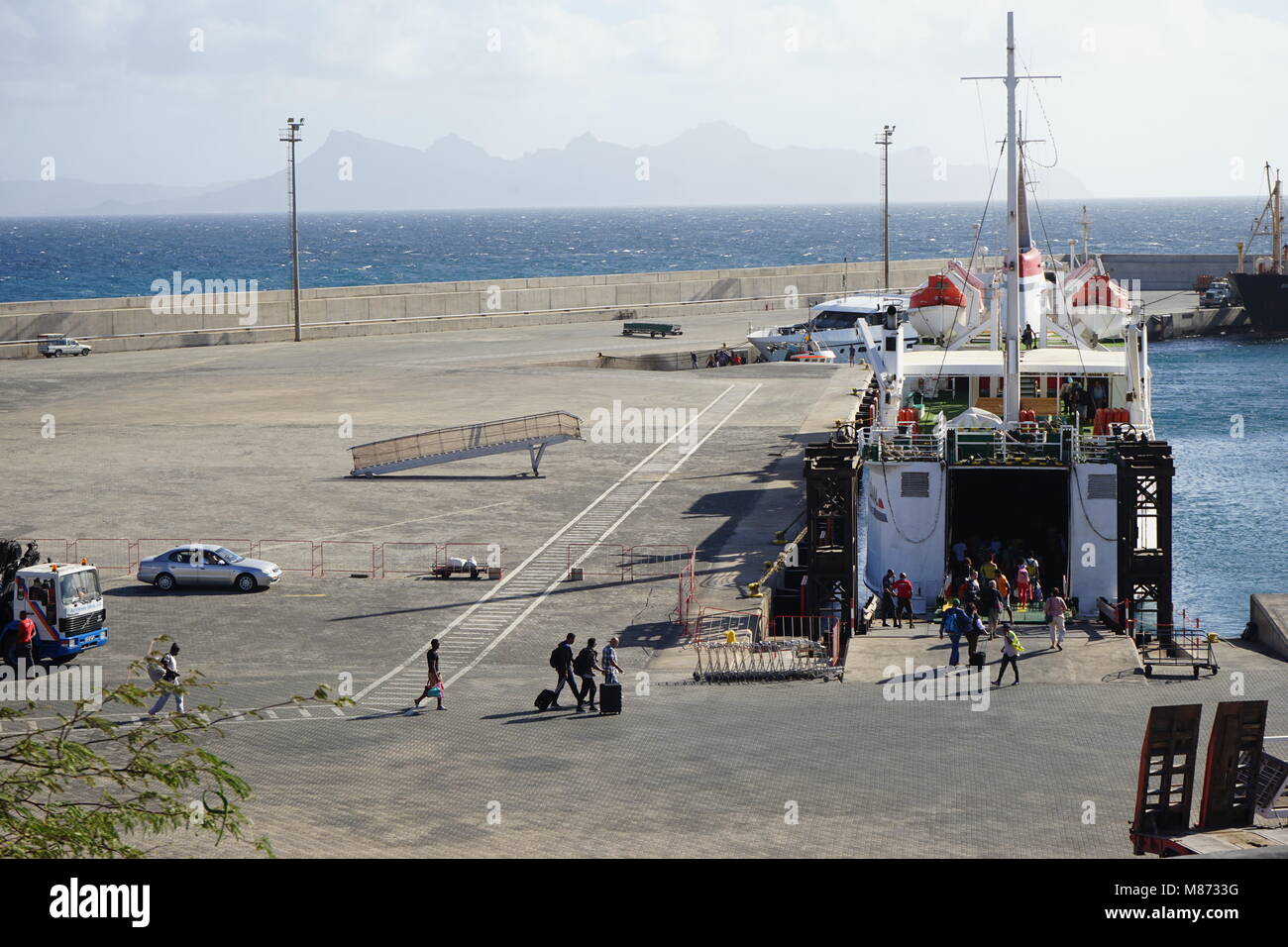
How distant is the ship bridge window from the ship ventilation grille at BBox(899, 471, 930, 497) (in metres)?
53.5

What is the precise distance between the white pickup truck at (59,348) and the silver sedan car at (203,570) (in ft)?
170

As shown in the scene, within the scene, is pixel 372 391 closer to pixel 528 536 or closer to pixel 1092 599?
pixel 528 536

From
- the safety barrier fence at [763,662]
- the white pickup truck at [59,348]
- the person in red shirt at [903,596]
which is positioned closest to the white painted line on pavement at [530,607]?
the safety barrier fence at [763,662]

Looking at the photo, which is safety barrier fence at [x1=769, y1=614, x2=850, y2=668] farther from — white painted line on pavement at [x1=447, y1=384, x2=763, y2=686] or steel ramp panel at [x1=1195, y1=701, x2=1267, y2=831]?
steel ramp panel at [x1=1195, y1=701, x2=1267, y2=831]

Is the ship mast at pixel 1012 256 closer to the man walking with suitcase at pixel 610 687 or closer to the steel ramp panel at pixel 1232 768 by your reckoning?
the man walking with suitcase at pixel 610 687

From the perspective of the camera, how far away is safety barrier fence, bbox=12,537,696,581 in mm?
36750

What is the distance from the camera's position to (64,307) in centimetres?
8962

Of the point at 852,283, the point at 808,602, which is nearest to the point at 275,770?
the point at 808,602

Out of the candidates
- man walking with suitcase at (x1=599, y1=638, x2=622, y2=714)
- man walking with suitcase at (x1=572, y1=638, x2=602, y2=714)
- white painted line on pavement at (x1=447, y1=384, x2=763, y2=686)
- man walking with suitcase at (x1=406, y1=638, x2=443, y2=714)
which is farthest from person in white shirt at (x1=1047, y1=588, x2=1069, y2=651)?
man walking with suitcase at (x1=406, y1=638, x2=443, y2=714)

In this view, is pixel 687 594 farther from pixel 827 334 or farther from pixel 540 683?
pixel 827 334

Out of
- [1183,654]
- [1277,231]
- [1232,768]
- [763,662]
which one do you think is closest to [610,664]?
[763,662]

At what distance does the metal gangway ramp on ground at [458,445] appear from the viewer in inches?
1946

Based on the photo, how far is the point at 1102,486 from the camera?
3491 cm
